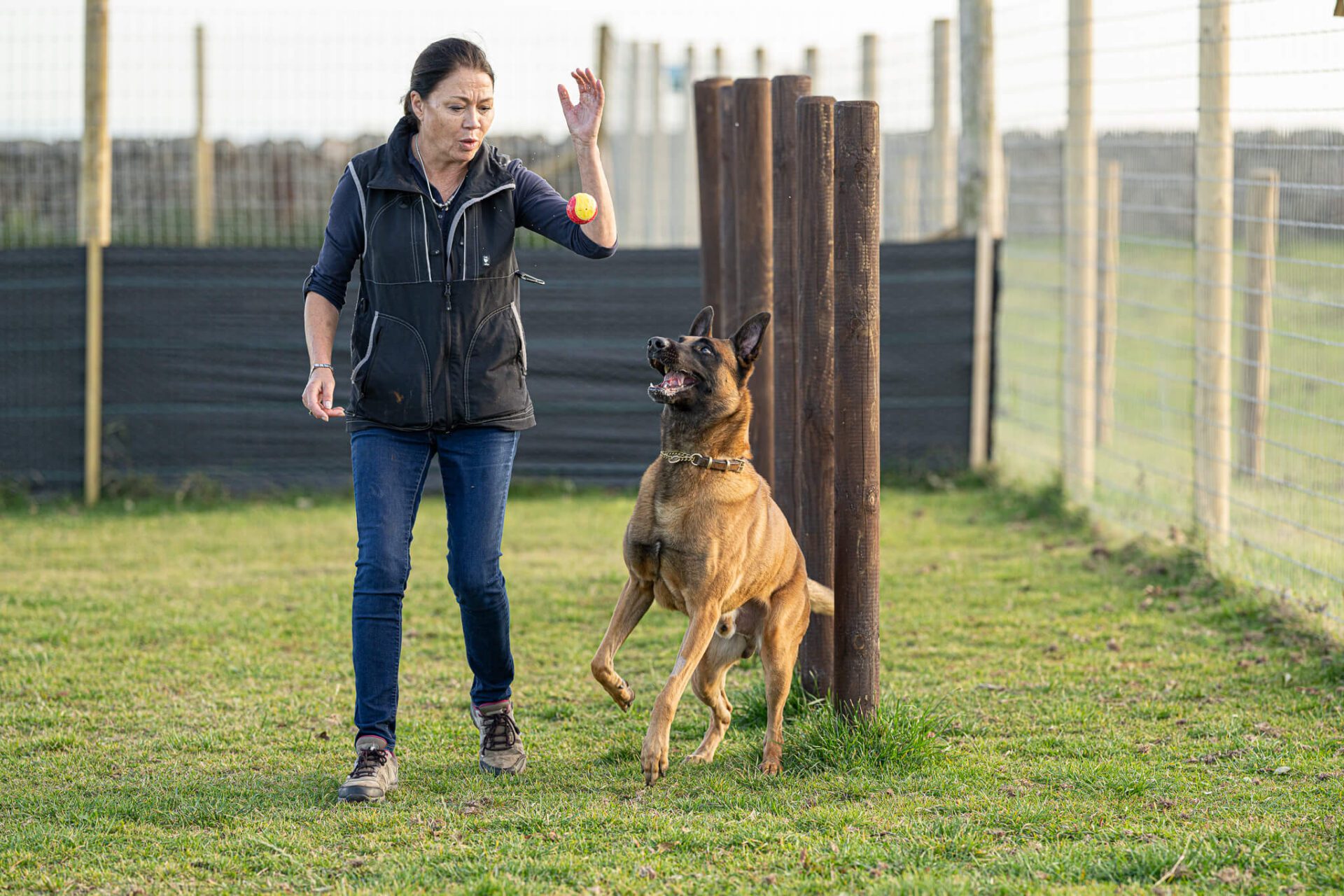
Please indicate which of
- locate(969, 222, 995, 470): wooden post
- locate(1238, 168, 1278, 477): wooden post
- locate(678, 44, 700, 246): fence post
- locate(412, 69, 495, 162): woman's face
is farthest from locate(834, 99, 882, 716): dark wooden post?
locate(678, 44, 700, 246): fence post

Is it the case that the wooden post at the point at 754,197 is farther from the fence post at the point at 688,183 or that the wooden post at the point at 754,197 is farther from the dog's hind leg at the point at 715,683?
the fence post at the point at 688,183

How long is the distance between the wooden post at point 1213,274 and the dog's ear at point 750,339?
11.8ft

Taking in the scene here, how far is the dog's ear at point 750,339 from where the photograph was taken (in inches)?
176

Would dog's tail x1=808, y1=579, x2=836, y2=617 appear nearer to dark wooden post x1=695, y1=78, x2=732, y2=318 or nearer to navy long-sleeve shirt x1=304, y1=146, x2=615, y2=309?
navy long-sleeve shirt x1=304, y1=146, x2=615, y2=309

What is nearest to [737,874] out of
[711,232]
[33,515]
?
[711,232]

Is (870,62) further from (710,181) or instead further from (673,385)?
(673,385)

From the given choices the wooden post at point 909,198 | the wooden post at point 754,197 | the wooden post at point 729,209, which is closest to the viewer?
the wooden post at point 754,197

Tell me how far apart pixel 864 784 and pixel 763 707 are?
0.77 m

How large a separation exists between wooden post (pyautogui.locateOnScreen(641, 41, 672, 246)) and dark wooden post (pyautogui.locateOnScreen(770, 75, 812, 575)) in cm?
756

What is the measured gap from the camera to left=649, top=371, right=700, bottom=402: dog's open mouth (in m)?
4.31

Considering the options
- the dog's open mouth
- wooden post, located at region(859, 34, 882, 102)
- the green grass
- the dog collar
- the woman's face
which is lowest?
the green grass

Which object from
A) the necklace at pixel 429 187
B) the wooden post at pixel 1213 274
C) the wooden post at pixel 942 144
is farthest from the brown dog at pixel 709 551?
the wooden post at pixel 942 144

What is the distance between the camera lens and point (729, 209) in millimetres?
5859

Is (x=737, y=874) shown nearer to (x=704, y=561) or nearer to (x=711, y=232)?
(x=704, y=561)
